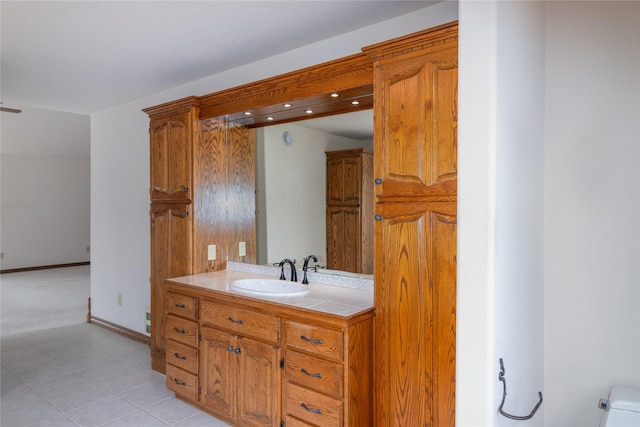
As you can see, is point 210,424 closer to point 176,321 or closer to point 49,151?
point 176,321

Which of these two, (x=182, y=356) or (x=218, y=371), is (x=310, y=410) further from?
(x=182, y=356)

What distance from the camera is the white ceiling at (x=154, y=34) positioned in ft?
7.34

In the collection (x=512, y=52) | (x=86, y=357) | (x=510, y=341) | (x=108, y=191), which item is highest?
(x=512, y=52)

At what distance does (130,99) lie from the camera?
4219 millimetres

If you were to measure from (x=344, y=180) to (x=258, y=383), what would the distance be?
1309 mm

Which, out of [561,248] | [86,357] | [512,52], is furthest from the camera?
[86,357]

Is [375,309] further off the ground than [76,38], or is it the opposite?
[76,38]

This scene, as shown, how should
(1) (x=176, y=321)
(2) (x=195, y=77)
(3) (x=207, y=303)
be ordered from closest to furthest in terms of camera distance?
(3) (x=207, y=303), (1) (x=176, y=321), (2) (x=195, y=77)

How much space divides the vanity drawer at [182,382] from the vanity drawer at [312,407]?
885mm

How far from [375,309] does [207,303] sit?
118 cm

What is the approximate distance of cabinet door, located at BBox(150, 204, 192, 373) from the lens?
3.14 m

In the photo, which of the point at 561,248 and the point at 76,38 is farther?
the point at 76,38

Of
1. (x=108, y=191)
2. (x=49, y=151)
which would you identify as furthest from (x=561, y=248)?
(x=49, y=151)

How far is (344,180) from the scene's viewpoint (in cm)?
265
